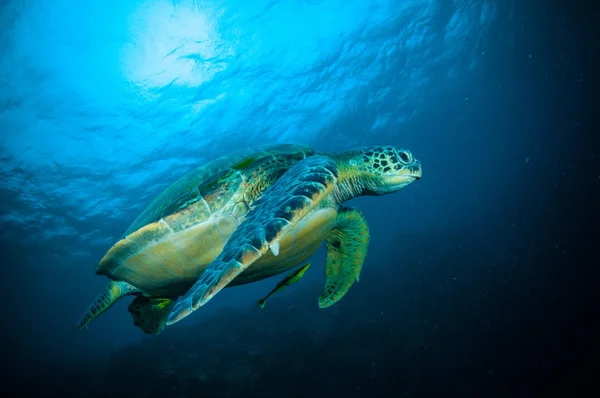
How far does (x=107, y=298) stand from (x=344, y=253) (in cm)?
384

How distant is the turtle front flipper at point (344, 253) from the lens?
4477 millimetres

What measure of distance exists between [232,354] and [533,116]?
164 ft

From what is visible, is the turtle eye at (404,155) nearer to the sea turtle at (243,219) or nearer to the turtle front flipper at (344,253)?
the sea turtle at (243,219)

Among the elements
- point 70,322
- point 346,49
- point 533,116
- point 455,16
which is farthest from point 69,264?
point 533,116

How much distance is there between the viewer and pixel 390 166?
3740 millimetres

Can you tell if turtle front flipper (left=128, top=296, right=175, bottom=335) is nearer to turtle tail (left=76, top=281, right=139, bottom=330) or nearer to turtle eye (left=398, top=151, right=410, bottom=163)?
turtle tail (left=76, top=281, right=139, bottom=330)

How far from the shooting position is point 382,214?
4112cm

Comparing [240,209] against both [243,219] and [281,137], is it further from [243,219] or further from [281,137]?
[281,137]

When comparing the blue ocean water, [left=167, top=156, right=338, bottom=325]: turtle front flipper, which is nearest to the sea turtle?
[left=167, top=156, right=338, bottom=325]: turtle front flipper

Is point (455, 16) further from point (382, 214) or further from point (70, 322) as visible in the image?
point (70, 322)

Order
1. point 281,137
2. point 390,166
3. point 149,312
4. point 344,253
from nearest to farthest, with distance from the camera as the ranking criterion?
point 390,166 < point 149,312 < point 344,253 < point 281,137

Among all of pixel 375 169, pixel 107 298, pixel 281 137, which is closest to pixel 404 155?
pixel 375 169

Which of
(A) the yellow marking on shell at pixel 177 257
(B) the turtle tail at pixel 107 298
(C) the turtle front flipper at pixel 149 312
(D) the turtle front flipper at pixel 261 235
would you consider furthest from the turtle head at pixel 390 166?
(C) the turtle front flipper at pixel 149 312

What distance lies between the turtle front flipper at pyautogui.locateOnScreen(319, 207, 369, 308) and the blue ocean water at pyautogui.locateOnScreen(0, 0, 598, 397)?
336cm
